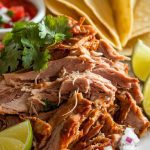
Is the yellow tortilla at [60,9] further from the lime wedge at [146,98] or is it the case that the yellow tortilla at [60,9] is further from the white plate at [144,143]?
the white plate at [144,143]

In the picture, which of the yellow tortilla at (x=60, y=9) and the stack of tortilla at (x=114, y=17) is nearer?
the stack of tortilla at (x=114, y=17)

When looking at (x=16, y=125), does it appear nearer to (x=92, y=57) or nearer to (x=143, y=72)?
(x=92, y=57)

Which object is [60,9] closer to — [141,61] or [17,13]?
[17,13]

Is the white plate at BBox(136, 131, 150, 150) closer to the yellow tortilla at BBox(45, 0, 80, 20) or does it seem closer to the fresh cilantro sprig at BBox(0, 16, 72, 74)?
the fresh cilantro sprig at BBox(0, 16, 72, 74)

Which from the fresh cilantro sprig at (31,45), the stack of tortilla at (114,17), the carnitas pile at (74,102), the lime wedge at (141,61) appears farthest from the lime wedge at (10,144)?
the stack of tortilla at (114,17)

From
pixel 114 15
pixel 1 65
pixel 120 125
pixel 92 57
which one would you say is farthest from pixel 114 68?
pixel 114 15

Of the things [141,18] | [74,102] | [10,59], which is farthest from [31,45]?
[141,18]

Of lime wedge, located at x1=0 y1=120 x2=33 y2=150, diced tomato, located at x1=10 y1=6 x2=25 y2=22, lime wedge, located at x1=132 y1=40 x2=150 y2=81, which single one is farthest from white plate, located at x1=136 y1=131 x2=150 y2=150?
diced tomato, located at x1=10 y1=6 x2=25 y2=22
